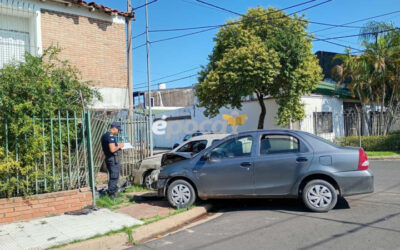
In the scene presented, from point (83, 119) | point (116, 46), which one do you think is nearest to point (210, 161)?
point (83, 119)

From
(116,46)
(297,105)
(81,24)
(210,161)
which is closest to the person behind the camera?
(210,161)

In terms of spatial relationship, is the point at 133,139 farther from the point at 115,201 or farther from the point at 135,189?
the point at 115,201

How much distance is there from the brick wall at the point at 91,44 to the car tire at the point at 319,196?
7.22 meters

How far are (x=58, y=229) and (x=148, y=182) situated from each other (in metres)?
3.51

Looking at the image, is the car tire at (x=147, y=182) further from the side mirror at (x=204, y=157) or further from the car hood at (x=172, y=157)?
the side mirror at (x=204, y=157)

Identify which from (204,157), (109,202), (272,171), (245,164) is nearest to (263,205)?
(272,171)

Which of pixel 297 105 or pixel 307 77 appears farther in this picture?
pixel 297 105

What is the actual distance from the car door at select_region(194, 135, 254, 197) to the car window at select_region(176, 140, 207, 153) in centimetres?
265

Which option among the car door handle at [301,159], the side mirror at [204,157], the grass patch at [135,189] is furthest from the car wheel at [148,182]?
the car door handle at [301,159]

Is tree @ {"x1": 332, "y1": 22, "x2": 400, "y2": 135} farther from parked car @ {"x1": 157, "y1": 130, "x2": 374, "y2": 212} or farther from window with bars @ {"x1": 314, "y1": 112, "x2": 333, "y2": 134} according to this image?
parked car @ {"x1": 157, "y1": 130, "x2": 374, "y2": 212}

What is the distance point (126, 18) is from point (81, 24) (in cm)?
162

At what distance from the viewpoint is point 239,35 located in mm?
15586

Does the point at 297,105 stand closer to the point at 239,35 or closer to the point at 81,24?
the point at 239,35

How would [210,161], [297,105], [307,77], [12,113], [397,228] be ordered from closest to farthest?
[397,228] < [12,113] < [210,161] < [307,77] < [297,105]
